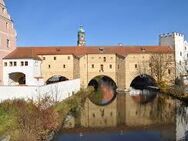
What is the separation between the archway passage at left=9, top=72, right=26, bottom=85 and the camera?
139 feet

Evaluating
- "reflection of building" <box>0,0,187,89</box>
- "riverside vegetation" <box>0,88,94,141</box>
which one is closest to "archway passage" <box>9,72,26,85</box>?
"reflection of building" <box>0,0,187,89</box>

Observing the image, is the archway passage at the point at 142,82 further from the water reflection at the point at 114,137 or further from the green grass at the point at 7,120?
the green grass at the point at 7,120

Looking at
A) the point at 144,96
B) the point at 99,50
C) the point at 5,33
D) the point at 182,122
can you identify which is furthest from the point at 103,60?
the point at 182,122

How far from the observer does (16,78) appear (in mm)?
44188

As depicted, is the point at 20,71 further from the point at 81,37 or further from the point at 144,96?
the point at 81,37

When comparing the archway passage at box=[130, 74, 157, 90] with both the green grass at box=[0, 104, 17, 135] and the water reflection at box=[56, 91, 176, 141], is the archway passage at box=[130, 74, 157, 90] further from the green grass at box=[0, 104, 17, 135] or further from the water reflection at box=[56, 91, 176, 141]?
the green grass at box=[0, 104, 17, 135]

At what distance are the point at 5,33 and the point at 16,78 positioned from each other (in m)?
7.68

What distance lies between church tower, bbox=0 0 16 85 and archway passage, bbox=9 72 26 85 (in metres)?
2.37

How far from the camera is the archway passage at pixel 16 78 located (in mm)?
42416

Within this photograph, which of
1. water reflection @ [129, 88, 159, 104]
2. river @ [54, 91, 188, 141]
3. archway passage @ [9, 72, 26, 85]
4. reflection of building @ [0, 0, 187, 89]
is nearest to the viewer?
river @ [54, 91, 188, 141]

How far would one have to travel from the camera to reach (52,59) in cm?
5034

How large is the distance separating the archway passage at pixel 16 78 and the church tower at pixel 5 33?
2371 mm

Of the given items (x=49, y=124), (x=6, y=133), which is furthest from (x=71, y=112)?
(x=6, y=133)

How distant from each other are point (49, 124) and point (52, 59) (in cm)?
3336
